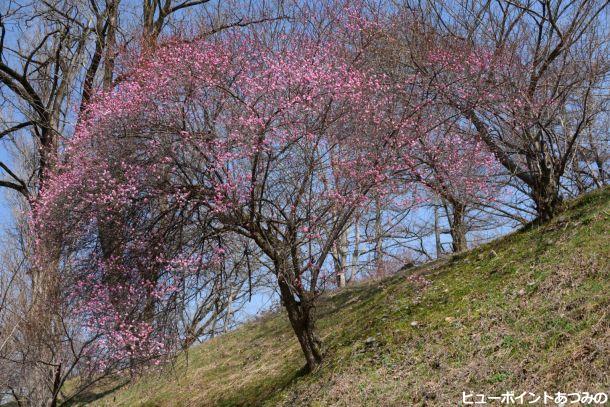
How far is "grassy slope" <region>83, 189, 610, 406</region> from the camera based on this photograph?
434 cm

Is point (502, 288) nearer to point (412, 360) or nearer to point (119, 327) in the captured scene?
point (412, 360)

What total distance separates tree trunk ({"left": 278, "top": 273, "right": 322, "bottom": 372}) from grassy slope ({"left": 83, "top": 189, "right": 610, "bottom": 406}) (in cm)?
19

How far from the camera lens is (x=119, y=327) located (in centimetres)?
622

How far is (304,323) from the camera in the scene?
6.78 metres

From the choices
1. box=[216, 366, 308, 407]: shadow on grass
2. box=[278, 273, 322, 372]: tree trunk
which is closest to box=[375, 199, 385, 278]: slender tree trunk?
box=[278, 273, 322, 372]: tree trunk

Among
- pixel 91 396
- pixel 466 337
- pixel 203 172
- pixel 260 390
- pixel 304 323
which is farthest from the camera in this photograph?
pixel 91 396

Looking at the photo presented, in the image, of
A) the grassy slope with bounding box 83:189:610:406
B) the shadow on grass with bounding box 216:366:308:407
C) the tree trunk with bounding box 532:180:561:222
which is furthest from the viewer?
the tree trunk with bounding box 532:180:561:222

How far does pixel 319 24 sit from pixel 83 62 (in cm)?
464

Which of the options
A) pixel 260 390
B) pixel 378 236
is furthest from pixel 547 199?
pixel 260 390

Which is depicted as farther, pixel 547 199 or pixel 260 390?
pixel 547 199

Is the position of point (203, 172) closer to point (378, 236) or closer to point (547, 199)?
point (378, 236)

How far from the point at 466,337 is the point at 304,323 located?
2.16m

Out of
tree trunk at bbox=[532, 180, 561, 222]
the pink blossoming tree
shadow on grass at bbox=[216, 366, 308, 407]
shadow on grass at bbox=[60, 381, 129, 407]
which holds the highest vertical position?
the pink blossoming tree

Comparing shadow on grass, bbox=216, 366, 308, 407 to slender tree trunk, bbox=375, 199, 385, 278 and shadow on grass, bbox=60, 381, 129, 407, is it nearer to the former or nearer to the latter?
slender tree trunk, bbox=375, 199, 385, 278
